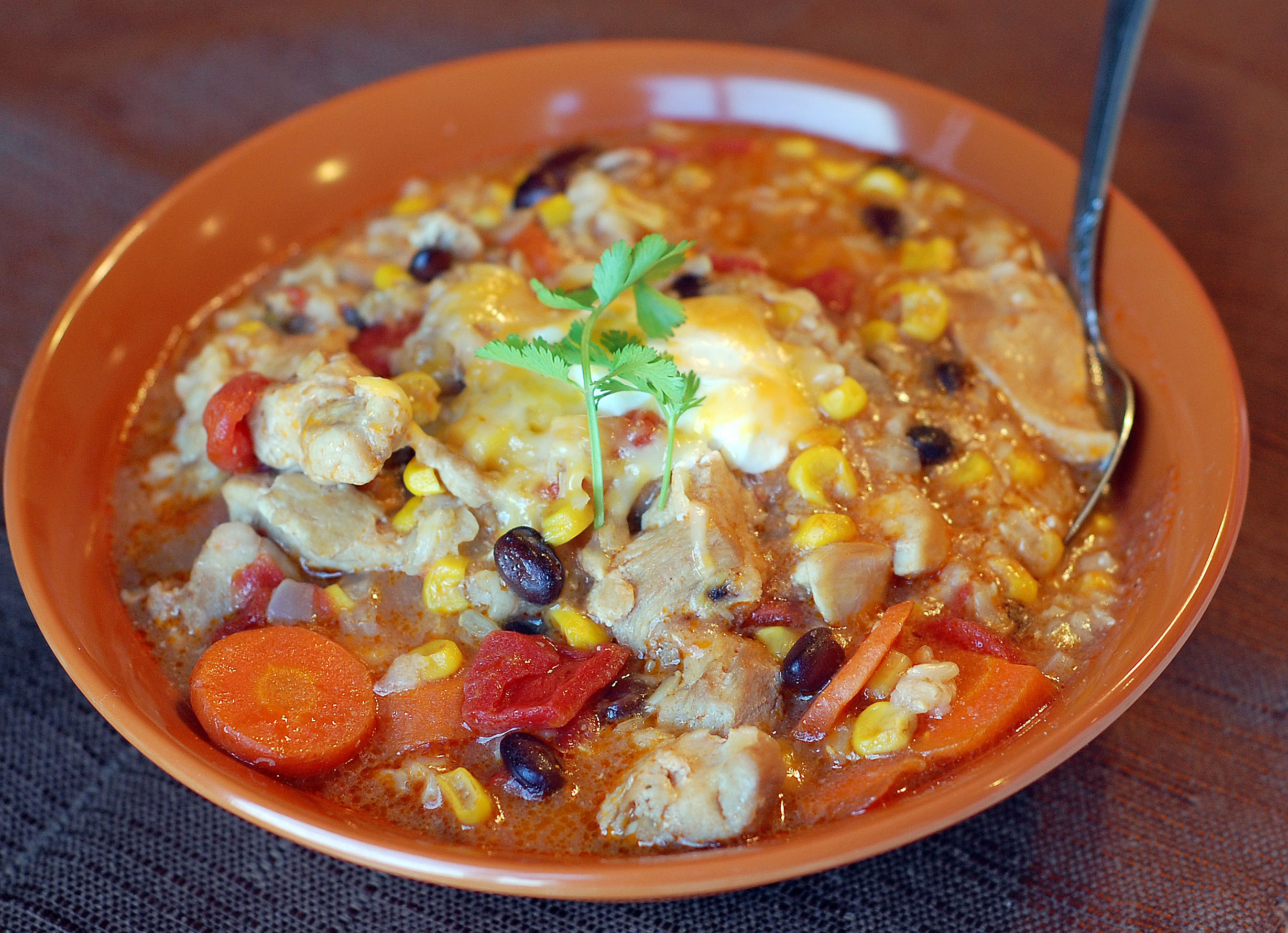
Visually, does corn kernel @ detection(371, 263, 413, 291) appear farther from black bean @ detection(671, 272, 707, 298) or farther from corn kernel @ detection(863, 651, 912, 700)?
corn kernel @ detection(863, 651, 912, 700)

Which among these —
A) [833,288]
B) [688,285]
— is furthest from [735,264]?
[833,288]

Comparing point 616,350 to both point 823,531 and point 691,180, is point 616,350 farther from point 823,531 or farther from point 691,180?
point 691,180

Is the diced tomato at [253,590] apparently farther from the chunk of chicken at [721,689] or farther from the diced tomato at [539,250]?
the diced tomato at [539,250]

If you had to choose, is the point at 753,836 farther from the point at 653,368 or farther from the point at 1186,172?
the point at 1186,172

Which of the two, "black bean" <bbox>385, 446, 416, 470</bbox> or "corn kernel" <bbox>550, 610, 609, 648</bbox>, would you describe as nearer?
"corn kernel" <bbox>550, 610, 609, 648</bbox>

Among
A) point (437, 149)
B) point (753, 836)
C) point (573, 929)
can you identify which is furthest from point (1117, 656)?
point (437, 149)

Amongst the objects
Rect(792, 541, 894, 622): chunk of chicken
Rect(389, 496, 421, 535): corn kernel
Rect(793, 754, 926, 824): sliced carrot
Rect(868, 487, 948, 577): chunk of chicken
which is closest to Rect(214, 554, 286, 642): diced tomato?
Rect(389, 496, 421, 535): corn kernel
